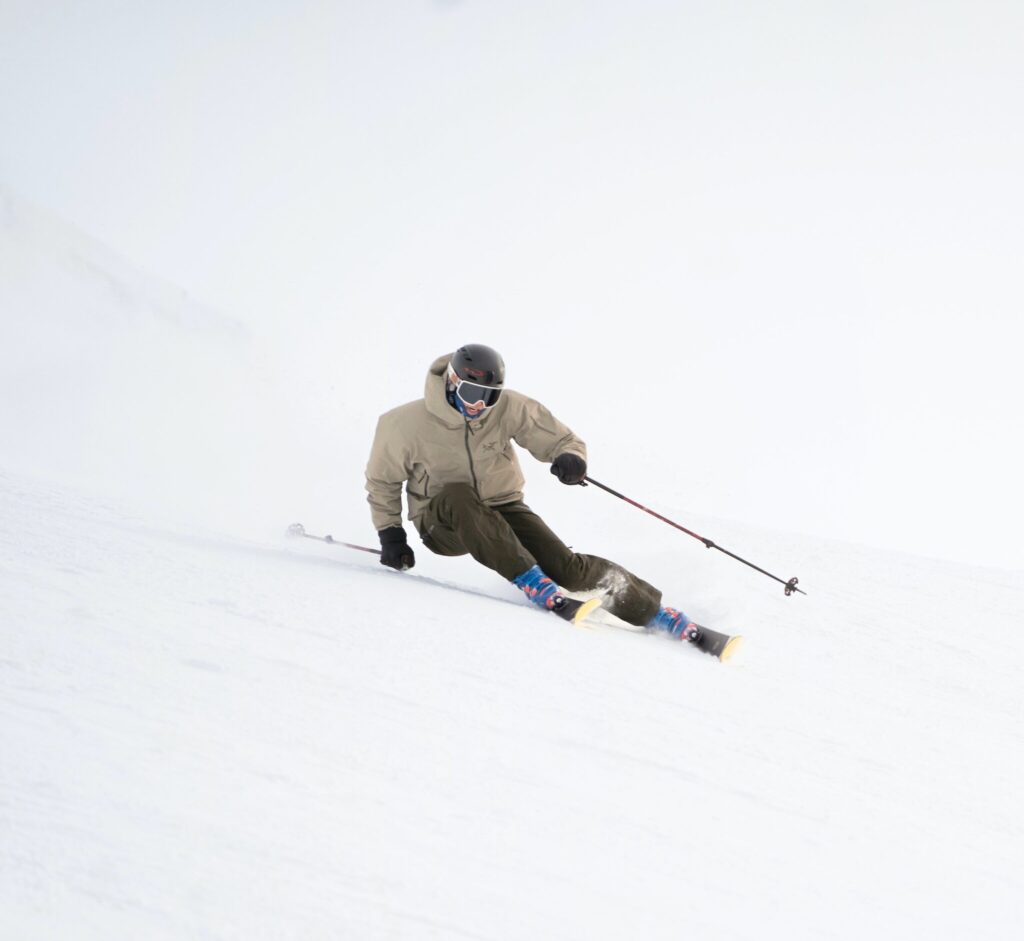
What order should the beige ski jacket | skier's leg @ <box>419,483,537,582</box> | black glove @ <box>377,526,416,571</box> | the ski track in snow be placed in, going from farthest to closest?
black glove @ <box>377,526,416,571</box> < the beige ski jacket < skier's leg @ <box>419,483,537,582</box> < the ski track in snow

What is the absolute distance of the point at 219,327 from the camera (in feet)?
55.5

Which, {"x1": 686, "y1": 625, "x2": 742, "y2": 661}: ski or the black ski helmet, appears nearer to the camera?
{"x1": 686, "y1": 625, "x2": 742, "y2": 661}: ski

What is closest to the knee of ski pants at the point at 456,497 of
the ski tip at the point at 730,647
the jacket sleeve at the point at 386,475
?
the jacket sleeve at the point at 386,475

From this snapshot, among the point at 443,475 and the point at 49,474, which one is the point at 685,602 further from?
the point at 49,474

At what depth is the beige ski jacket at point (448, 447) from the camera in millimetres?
3865

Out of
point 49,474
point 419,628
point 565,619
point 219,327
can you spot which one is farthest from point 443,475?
point 219,327

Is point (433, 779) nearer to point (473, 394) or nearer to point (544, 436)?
point (473, 394)

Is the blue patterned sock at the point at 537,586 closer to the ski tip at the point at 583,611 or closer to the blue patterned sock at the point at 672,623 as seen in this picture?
the ski tip at the point at 583,611

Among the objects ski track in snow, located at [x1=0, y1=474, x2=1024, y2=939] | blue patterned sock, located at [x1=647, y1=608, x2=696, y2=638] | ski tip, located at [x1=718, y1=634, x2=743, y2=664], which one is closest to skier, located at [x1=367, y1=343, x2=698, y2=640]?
blue patterned sock, located at [x1=647, y1=608, x2=696, y2=638]

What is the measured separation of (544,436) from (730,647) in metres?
1.40

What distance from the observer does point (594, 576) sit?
3.70 meters

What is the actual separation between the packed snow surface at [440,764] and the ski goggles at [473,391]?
884mm

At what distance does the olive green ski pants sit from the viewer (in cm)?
362

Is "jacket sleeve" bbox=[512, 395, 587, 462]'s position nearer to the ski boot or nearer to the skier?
the skier
